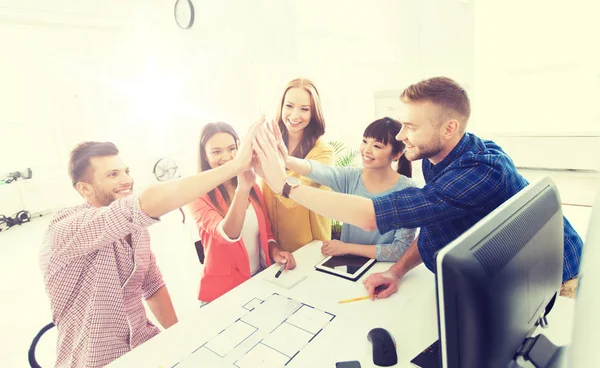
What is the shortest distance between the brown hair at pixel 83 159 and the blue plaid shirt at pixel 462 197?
3.37ft

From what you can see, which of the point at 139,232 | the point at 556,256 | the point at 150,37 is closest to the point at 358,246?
the point at 556,256

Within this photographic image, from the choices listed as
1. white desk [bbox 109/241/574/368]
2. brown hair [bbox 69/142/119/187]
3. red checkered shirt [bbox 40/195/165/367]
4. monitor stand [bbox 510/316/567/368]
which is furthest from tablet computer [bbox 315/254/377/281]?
brown hair [bbox 69/142/119/187]

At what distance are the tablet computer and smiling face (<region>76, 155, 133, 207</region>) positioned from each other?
0.87m

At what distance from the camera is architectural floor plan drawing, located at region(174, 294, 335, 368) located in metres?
0.98

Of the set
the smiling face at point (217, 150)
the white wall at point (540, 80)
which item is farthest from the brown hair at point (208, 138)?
the white wall at point (540, 80)

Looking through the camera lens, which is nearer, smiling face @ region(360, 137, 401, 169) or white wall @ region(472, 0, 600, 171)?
smiling face @ region(360, 137, 401, 169)

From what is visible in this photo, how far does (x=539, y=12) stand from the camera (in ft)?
7.42

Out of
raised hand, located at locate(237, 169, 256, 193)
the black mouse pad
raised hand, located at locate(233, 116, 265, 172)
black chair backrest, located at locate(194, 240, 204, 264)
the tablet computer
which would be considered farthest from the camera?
black chair backrest, located at locate(194, 240, 204, 264)

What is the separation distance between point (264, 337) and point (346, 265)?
55 centimetres

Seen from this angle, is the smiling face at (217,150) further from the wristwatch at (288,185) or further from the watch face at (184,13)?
the watch face at (184,13)

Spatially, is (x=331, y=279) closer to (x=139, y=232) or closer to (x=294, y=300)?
(x=294, y=300)

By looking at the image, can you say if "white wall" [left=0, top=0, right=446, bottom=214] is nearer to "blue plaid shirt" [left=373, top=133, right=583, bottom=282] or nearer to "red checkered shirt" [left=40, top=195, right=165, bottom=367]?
"red checkered shirt" [left=40, top=195, right=165, bottom=367]

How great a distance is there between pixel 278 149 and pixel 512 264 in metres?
1.00

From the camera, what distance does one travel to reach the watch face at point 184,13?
1843 millimetres
